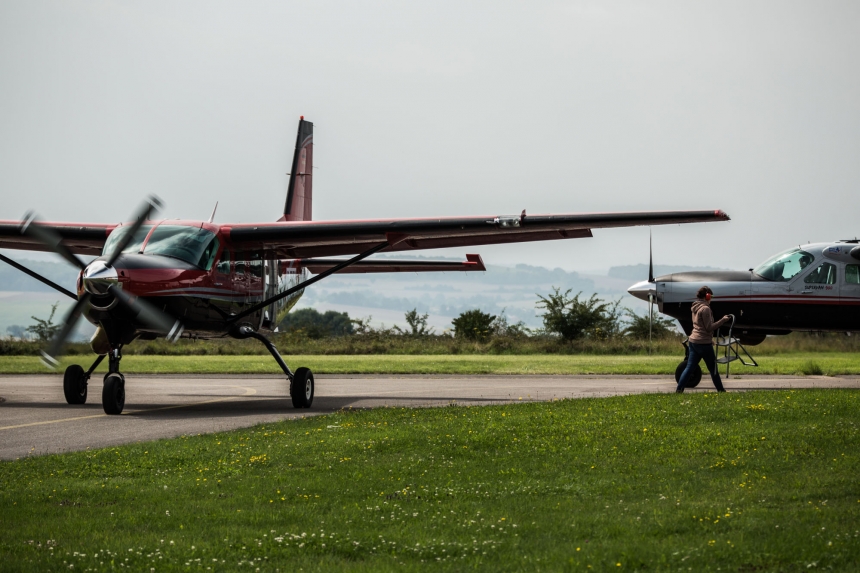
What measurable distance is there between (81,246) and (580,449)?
44.0 feet

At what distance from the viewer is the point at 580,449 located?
9.54 metres

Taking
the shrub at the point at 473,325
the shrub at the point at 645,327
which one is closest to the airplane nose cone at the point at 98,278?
the shrub at the point at 473,325

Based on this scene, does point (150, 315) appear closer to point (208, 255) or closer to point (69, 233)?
point (208, 255)

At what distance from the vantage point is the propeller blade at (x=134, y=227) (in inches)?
566

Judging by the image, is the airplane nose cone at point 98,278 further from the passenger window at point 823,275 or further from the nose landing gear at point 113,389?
the passenger window at point 823,275

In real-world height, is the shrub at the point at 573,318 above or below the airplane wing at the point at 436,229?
below

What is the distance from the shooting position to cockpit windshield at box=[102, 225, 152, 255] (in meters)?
14.9

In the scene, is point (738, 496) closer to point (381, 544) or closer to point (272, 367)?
point (381, 544)

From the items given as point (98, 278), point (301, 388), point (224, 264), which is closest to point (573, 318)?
point (301, 388)

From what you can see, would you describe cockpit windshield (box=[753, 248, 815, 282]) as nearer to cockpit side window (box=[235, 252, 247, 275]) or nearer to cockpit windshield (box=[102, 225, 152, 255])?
cockpit side window (box=[235, 252, 247, 275])

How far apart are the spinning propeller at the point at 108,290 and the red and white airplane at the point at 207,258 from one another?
2cm

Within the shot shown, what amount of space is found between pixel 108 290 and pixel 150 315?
0.95 m

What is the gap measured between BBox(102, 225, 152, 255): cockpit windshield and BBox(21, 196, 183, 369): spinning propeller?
83 millimetres

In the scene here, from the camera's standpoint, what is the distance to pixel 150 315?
1481 cm
